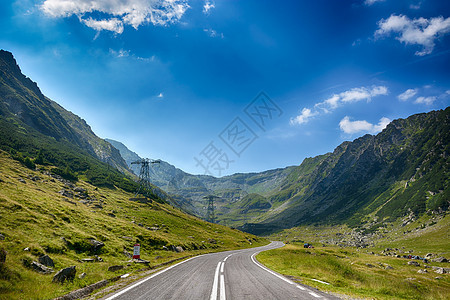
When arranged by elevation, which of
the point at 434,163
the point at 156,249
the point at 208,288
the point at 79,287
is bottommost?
the point at 156,249

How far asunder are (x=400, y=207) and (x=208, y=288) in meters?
234

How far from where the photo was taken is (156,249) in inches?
1309

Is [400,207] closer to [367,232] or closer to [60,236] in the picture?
[367,232]

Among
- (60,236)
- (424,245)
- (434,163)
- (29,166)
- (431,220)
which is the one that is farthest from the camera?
(434,163)

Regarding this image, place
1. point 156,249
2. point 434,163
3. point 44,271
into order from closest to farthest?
point 44,271 → point 156,249 → point 434,163

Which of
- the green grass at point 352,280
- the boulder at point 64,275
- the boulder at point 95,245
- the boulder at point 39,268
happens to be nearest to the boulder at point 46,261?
the boulder at point 39,268

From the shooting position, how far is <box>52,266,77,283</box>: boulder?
447 inches

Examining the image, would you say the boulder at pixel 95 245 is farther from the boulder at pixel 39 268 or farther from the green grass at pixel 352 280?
the green grass at pixel 352 280

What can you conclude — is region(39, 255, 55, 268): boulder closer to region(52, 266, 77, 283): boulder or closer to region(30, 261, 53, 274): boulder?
region(30, 261, 53, 274): boulder

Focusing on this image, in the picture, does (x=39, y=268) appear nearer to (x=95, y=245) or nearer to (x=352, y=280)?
(x=95, y=245)

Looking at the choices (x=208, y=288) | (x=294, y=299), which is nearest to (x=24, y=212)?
(x=208, y=288)

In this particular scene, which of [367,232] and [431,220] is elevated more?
[431,220]

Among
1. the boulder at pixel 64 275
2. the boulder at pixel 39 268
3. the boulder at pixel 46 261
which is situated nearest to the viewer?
the boulder at pixel 64 275

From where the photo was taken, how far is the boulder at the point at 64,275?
37.2 feet
